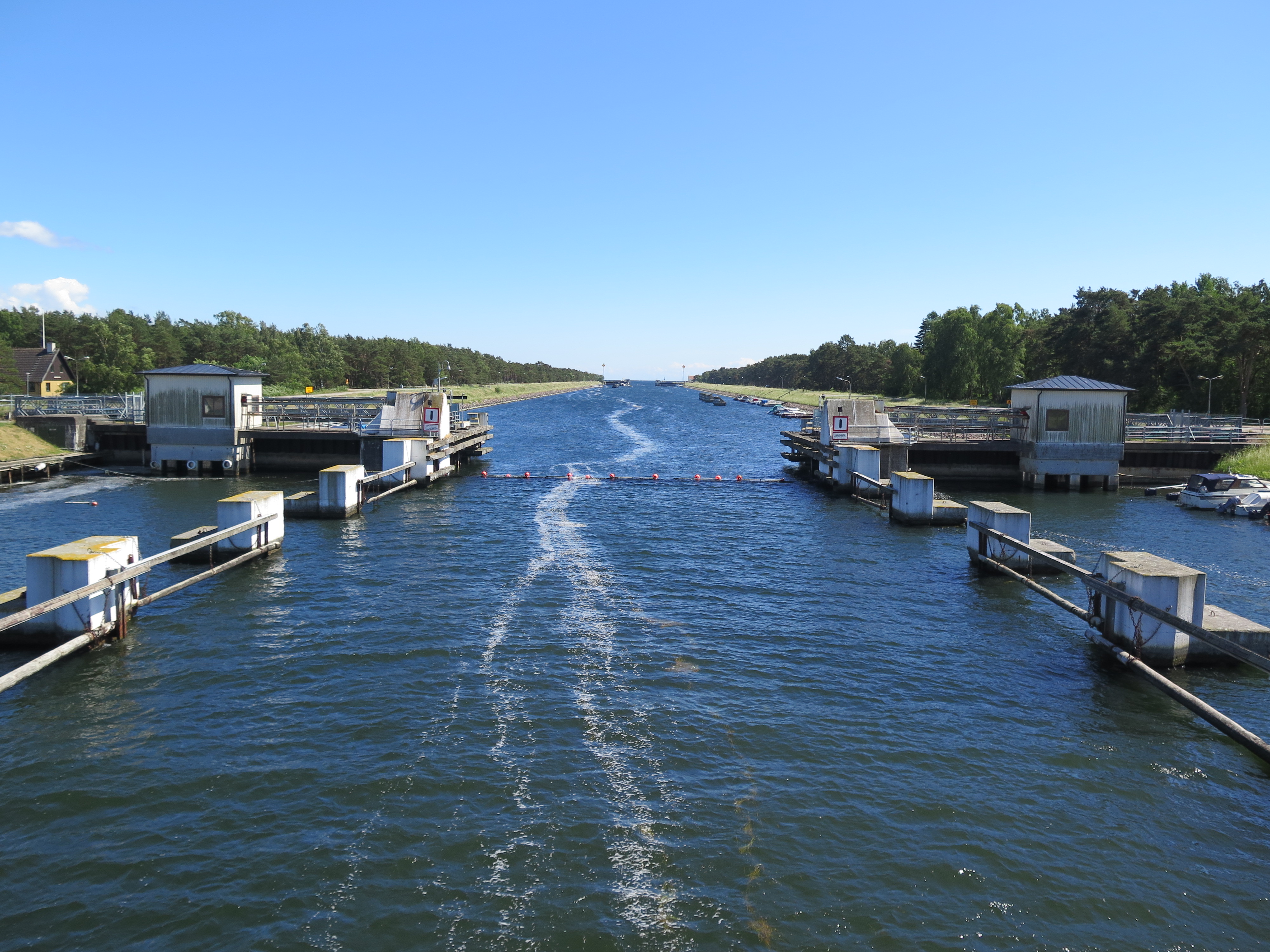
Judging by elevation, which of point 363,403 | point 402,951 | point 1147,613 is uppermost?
point 363,403

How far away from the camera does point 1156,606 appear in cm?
1639

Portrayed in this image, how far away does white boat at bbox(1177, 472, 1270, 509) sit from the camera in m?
39.8

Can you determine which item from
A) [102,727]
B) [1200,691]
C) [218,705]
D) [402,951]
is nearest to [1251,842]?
[1200,691]

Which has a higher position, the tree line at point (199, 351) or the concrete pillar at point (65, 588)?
the tree line at point (199, 351)

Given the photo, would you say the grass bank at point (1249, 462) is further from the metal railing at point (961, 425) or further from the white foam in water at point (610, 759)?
the white foam in water at point (610, 759)

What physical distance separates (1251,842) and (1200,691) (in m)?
5.69

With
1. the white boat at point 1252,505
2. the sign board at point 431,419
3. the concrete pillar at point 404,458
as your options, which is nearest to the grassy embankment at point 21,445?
the concrete pillar at point 404,458

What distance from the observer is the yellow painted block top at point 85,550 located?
662 inches

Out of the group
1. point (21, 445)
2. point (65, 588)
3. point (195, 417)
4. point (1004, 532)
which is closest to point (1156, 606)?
point (1004, 532)

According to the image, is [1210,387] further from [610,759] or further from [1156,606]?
[610,759]

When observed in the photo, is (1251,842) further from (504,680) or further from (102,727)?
(102,727)

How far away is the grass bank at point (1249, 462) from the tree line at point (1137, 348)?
13.9m

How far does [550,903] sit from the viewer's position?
9.42 m

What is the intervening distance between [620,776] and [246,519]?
734 inches
